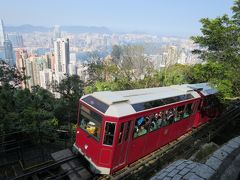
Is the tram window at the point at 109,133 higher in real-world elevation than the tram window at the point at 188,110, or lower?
higher

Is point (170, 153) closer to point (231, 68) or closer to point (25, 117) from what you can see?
point (231, 68)

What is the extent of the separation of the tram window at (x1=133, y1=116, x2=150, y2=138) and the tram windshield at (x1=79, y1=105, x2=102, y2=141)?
156cm

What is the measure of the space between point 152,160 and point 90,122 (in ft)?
12.4

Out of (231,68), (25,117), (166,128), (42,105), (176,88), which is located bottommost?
(42,105)

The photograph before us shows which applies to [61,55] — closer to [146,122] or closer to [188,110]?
[188,110]

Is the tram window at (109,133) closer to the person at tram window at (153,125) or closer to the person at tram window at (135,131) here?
the person at tram window at (135,131)

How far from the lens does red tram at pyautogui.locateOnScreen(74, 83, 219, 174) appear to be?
300 inches

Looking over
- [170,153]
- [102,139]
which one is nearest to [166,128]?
[170,153]

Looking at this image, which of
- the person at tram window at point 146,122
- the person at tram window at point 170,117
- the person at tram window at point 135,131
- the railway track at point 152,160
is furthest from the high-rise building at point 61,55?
the person at tram window at point 135,131

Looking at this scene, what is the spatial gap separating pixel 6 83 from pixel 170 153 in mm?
15984

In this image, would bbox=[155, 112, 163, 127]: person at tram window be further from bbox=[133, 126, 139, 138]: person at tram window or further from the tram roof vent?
the tram roof vent

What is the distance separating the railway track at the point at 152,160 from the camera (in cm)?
816

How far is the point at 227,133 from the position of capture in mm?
14609

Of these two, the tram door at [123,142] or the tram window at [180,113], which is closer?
the tram door at [123,142]
